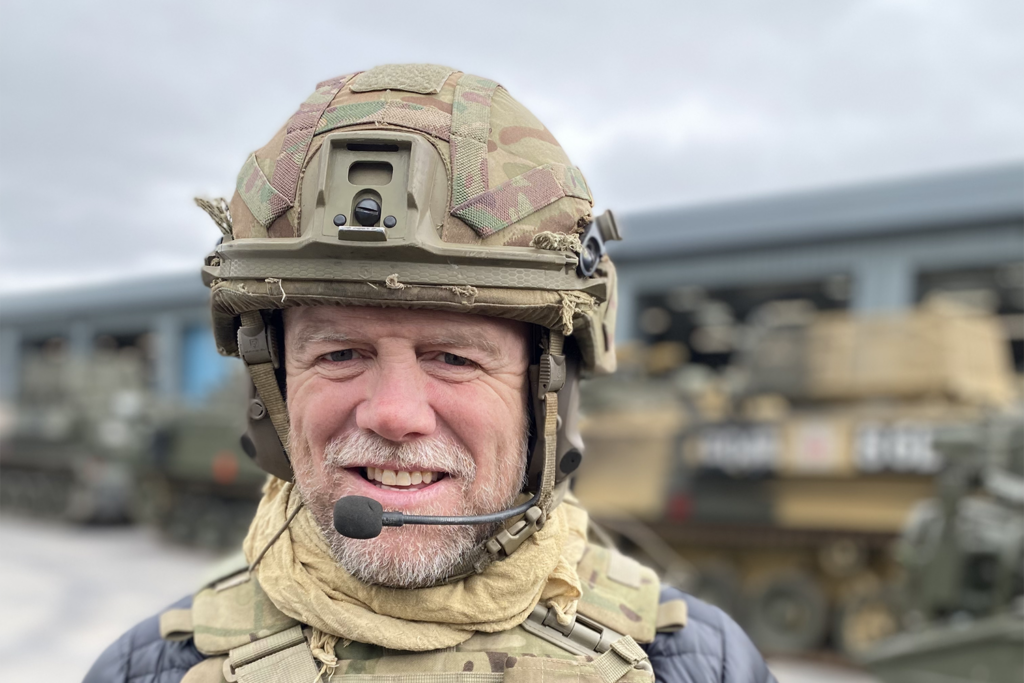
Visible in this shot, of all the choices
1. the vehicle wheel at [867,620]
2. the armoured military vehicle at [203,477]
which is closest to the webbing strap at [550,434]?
the vehicle wheel at [867,620]

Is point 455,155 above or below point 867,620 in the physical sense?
above

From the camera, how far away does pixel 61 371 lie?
2130 centimetres

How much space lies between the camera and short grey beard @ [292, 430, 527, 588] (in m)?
1.65

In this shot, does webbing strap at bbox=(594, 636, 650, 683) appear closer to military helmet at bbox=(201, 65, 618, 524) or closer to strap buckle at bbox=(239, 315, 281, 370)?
military helmet at bbox=(201, 65, 618, 524)

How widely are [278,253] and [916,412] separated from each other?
841cm

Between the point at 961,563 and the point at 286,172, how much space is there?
689cm

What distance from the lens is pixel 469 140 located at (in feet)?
5.90

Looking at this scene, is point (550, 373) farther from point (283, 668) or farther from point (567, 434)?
point (283, 668)

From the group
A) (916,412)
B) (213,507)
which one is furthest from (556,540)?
(213,507)

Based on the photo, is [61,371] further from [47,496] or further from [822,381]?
[822,381]

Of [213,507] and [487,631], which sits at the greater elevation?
[487,631]

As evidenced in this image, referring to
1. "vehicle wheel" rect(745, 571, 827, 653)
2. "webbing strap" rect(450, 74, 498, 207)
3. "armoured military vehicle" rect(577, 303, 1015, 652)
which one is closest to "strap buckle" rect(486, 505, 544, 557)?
"webbing strap" rect(450, 74, 498, 207)

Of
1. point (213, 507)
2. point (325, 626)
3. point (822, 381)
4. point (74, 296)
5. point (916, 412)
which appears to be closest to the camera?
point (325, 626)

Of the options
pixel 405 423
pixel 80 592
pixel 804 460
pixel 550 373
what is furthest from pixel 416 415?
pixel 80 592
